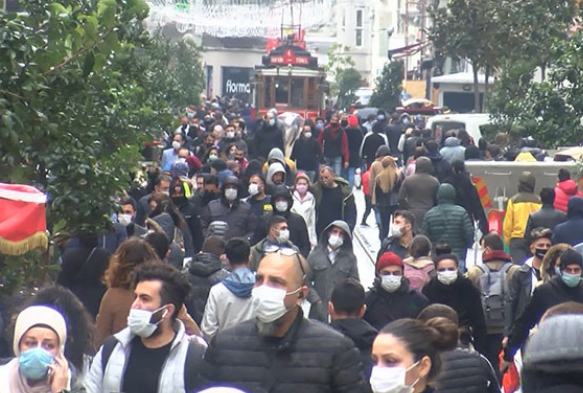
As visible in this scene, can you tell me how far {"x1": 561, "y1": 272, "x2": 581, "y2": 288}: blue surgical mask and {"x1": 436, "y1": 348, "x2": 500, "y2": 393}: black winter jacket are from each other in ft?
10.5


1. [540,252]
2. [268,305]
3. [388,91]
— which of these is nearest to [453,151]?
[540,252]

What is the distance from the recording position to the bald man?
6.27 metres

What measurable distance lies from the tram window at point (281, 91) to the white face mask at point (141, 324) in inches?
1720

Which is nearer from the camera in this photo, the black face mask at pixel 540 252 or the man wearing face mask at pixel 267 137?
the black face mask at pixel 540 252

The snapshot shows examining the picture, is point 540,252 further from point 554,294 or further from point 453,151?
point 453,151

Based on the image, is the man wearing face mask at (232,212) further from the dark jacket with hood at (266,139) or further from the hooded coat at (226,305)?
the dark jacket with hood at (266,139)

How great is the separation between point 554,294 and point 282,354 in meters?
5.04

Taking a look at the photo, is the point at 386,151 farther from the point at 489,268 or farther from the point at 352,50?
the point at 352,50

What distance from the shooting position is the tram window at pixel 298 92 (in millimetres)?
50375

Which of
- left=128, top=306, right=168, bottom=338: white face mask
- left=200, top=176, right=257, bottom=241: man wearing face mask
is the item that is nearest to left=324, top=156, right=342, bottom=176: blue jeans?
left=200, top=176, right=257, bottom=241: man wearing face mask

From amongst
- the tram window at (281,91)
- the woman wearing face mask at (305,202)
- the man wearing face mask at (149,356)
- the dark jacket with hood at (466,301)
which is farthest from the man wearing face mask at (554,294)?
the tram window at (281,91)

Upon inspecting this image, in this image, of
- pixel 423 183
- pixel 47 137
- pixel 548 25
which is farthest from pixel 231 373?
pixel 548 25

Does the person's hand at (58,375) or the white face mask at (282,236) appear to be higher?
the person's hand at (58,375)

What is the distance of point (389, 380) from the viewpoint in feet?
19.3
